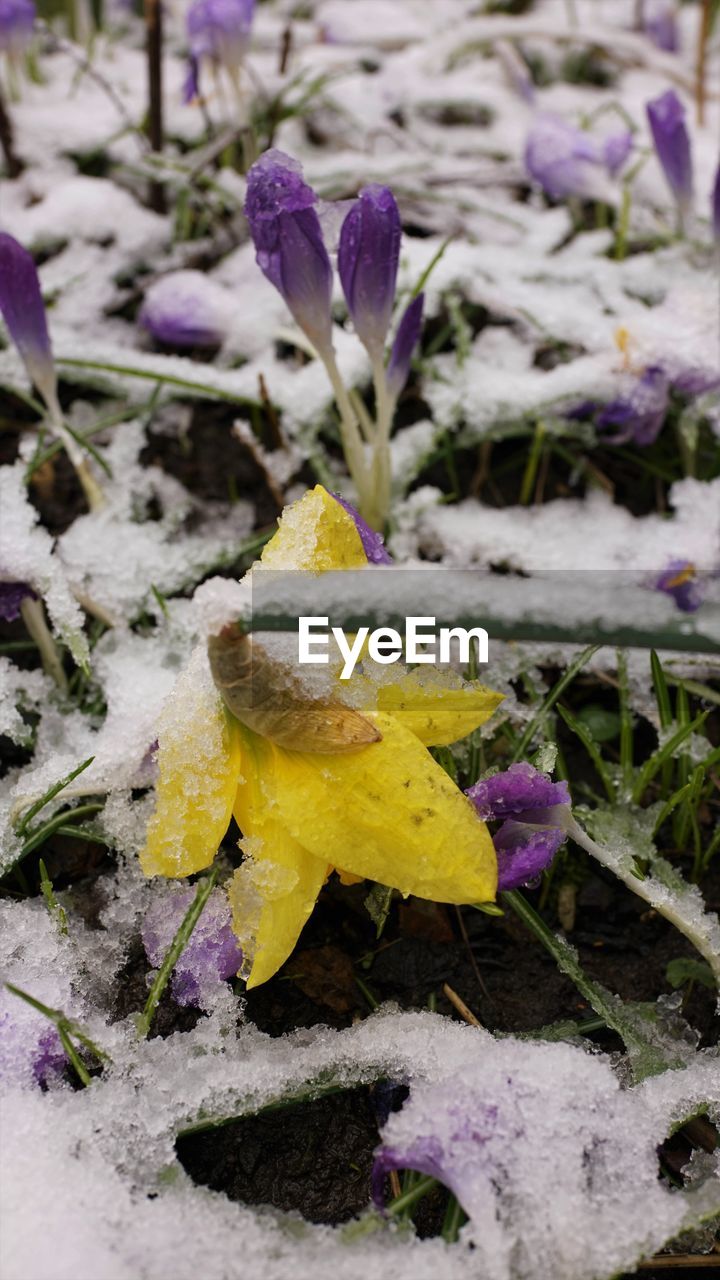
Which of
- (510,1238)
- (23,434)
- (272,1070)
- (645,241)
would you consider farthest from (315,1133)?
(645,241)

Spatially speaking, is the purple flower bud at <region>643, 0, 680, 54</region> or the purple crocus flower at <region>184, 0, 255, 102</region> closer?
the purple crocus flower at <region>184, 0, 255, 102</region>

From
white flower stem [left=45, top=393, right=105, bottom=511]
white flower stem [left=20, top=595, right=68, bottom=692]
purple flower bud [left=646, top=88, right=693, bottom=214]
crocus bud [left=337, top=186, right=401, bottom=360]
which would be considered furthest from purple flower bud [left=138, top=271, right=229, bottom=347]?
purple flower bud [left=646, top=88, right=693, bottom=214]

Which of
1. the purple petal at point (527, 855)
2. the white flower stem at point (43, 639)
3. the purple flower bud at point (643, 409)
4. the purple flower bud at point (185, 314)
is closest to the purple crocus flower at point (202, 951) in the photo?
the purple petal at point (527, 855)

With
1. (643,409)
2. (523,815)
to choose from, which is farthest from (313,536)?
(643,409)

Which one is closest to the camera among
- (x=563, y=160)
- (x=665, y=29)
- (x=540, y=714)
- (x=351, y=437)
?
(x=540, y=714)

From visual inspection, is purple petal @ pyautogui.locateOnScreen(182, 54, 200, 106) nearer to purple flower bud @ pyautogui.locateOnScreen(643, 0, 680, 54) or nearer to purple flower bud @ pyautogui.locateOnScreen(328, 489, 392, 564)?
purple flower bud @ pyautogui.locateOnScreen(328, 489, 392, 564)

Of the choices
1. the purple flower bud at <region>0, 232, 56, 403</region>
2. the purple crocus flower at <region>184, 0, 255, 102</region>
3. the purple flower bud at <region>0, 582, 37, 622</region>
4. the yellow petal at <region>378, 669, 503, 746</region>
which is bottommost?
the purple flower bud at <region>0, 582, 37, 622</region>

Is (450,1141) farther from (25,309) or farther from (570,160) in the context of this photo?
(570,160)
